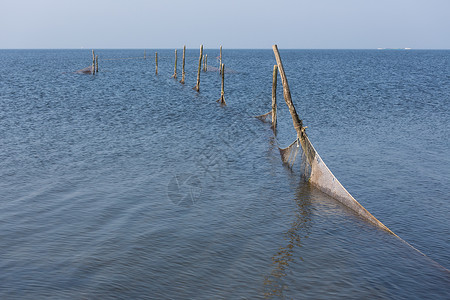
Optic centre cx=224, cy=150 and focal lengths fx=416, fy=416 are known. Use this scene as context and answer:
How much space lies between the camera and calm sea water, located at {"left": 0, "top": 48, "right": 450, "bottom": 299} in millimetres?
7809

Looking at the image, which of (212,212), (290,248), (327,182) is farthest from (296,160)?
(290,248)

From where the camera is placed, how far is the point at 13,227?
32.0 ft

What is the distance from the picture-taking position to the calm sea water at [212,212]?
25.6ft

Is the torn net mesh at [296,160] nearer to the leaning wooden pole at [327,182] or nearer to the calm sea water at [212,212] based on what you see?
the leaning wooden pole at [327,182]

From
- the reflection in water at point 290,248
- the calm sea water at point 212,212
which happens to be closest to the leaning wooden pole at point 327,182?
the calm sea water at point 212,212

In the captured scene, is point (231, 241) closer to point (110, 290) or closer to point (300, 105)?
point (110, 290)

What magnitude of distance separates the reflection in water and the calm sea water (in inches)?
1.4

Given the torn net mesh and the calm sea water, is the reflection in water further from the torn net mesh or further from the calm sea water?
the torn net mesh

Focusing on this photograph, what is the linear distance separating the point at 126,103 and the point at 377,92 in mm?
23054

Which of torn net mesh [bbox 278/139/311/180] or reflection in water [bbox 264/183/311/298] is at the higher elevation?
torn net mesh [bbox 278/139/311/180]

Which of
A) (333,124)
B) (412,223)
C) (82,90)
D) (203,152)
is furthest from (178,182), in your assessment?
(82,90)

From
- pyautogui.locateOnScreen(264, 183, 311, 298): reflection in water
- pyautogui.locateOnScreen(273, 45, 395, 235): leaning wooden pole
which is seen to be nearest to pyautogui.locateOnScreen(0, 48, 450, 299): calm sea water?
pyautogui.locateOnScreen(264, 183, 311, 298): reflection in water

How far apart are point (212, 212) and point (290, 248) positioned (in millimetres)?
2661

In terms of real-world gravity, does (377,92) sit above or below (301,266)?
above
